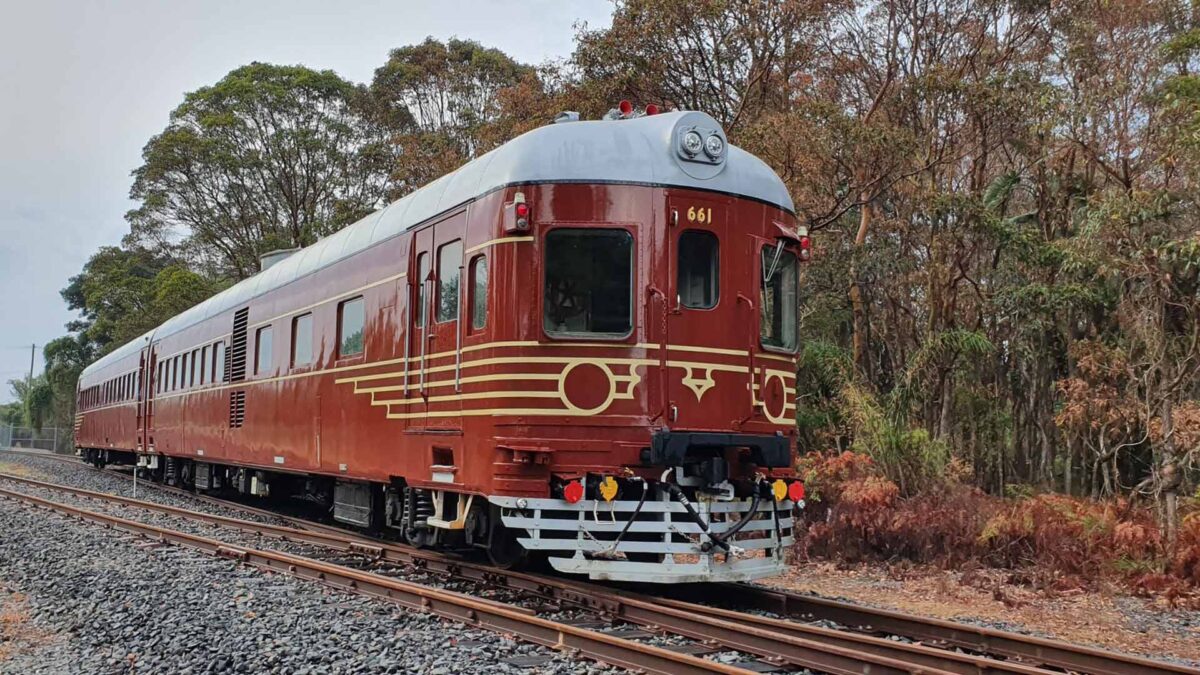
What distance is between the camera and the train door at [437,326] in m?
8.35

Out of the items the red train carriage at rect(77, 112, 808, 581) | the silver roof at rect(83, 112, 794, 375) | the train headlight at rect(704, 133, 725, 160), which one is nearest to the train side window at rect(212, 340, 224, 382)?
the red train carriage at rect(77, 112, 808, 581)

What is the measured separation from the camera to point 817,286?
1936 cm

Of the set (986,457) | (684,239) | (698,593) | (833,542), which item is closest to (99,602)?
(698,593)

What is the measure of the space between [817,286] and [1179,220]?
279 inches

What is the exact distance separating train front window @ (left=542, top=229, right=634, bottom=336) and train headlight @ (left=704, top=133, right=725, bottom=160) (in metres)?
0.99

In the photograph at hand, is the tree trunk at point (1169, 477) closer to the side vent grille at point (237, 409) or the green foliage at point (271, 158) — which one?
the side vent grille at point (237, 409)

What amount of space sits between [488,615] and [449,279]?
9.85 ft

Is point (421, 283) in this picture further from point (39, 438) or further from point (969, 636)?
point (39, 438)

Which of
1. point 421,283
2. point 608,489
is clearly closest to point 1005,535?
point 608,489

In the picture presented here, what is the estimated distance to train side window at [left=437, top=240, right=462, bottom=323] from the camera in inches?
335

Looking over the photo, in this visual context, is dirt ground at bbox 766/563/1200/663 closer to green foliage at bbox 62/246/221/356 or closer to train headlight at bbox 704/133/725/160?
train headlight at bbox 704/133/725/160

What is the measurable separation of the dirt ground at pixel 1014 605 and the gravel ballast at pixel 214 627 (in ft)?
12.8

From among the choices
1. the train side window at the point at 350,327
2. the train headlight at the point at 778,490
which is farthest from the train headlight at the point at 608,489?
the train side window at the point at 350,327

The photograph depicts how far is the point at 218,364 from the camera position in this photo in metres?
16.2
